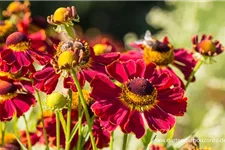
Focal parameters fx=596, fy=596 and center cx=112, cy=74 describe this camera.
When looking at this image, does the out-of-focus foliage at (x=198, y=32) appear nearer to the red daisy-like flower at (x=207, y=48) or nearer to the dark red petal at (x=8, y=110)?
the red daisy-like flower at (x=207, y=48)

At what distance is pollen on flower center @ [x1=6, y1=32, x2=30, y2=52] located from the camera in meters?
0.90

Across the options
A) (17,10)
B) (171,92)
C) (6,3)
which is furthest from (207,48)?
(6,3)

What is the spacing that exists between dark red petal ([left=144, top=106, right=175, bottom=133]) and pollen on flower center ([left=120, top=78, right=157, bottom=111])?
1 cm

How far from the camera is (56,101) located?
769 millimetres

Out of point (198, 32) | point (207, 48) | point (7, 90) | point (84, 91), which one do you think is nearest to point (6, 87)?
point (7, 90)

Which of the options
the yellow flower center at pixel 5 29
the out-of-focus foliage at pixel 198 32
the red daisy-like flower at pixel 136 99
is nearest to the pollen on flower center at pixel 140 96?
the red daisy-like flower at pixel 136 99

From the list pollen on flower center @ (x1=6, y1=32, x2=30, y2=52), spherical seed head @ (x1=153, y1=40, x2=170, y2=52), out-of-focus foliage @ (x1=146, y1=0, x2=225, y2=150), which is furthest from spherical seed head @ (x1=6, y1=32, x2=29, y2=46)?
out-of-focus foliage @ (x1=146, y1=0, x2=225, y2=150)

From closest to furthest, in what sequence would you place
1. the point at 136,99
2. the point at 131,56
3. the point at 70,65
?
1. the point at 70,65
2. the point at 136,99
3. the point at 131,56

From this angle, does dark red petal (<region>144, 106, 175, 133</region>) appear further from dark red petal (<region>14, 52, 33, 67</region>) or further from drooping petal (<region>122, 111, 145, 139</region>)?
dark red petal (<region>14, 52, 33, 67</region>)

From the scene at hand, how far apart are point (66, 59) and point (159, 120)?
6.0 inches

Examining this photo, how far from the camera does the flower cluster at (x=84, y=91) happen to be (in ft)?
A: 2.50

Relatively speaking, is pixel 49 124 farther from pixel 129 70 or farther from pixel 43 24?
pixel 43 24

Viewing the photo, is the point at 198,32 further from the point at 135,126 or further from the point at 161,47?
the point at 135,126

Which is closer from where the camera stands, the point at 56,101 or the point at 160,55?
the point at 56,101
